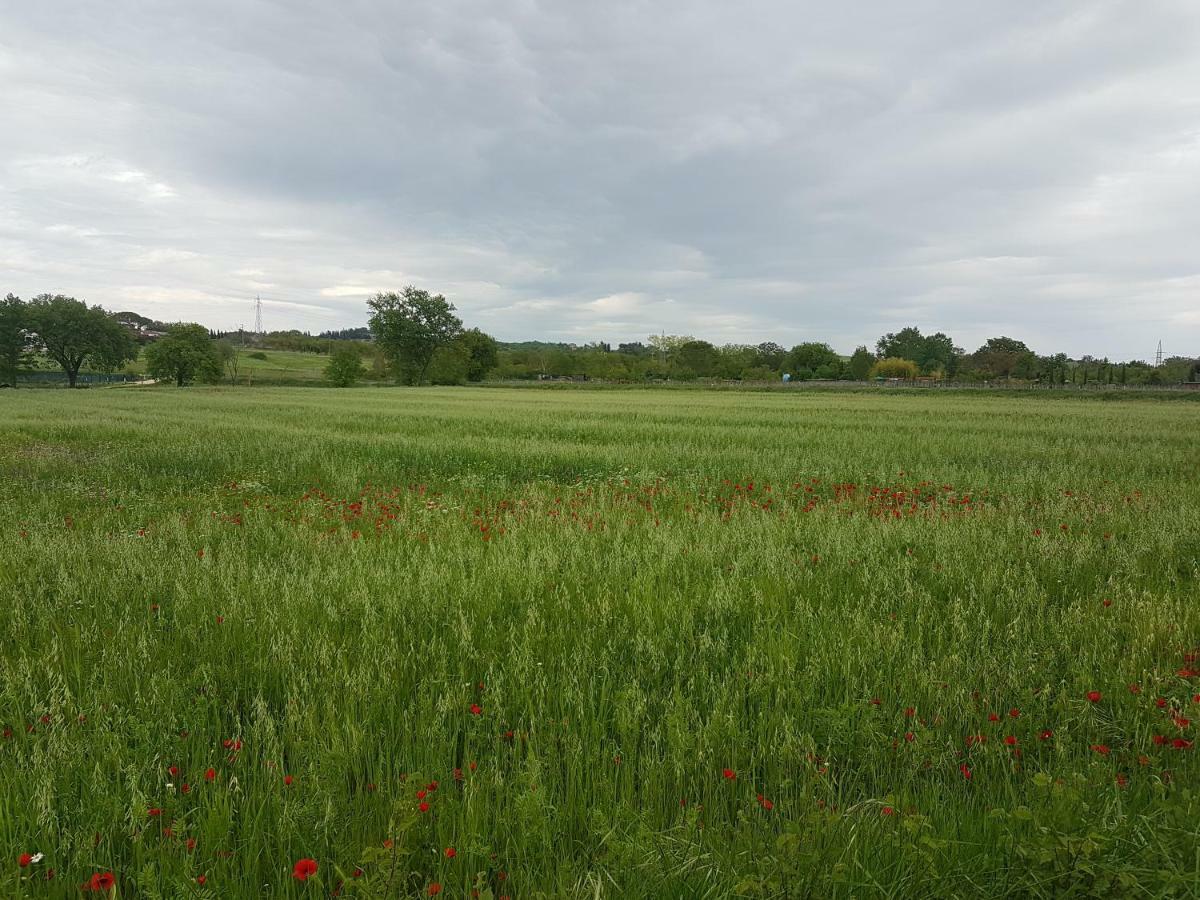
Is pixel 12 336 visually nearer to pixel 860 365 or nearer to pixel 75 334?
pixel 75 334

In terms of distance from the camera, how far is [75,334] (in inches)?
3748

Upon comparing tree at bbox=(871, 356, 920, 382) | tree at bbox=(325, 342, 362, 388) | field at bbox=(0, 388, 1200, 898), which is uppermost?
tree at bbox=(871, 356, 920, 382)

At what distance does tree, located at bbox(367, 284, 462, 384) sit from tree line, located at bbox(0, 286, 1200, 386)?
7.9 inches

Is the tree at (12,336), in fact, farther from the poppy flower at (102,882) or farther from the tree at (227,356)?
the poppy flower at (102,882)

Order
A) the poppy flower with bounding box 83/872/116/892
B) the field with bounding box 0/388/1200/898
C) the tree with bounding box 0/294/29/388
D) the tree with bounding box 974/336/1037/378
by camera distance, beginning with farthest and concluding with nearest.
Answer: the tree with bounding box 974/336/1037/378 → the tree with bounding box 0/294/29/388 → the field with bounding box 0/388/1200/898 → the poppy flower with bounding box 83/872/116/892

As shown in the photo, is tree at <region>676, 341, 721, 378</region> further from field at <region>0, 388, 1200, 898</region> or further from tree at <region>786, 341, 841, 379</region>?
field at <region>0, 388, 1200, 898</region>

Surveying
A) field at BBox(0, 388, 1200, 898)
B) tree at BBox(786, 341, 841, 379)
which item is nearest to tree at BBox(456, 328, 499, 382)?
tree at BBox(786, 341, 841, 379)

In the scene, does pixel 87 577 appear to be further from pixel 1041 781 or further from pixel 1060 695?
pixel 1060 695

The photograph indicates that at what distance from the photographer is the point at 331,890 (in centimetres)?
196

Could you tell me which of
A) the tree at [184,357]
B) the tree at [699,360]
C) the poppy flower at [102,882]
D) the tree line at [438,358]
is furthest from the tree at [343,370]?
the poppy flower at [102,882]

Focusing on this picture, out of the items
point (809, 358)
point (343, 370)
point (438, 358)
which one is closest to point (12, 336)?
point (343, 370)

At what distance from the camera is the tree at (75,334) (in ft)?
305

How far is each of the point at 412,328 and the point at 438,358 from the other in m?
7.55

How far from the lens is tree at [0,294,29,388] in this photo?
90188 millimetres
